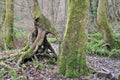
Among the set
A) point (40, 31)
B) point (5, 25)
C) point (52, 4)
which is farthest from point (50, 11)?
point (40, 31)

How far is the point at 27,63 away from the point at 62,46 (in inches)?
69.4

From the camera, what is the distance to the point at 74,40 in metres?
8.03

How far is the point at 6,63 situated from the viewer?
30.2ft

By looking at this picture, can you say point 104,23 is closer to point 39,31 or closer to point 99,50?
point 99,50

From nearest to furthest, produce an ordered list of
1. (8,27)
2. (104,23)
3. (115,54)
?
(115,54), (104,23), (8,27)

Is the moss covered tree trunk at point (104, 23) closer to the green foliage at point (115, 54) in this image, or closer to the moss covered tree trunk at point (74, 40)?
the green foliage at point (115, 54)

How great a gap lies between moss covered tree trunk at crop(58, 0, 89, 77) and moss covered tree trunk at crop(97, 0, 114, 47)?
6106 mm

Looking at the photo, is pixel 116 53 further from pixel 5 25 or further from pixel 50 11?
pixel 50 11

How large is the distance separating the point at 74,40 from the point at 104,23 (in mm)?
→ 6503

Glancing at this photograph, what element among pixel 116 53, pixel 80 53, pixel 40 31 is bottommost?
pixel 116 53

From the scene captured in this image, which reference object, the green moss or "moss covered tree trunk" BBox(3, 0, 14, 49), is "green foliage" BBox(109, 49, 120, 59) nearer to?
the green moss

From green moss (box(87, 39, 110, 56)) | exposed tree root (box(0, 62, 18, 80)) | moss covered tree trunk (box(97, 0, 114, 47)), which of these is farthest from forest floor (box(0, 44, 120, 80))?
moss covered tree trunk (box(97, 0, 114, 47))

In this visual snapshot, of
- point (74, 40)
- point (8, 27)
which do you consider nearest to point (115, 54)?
point (8, 27)

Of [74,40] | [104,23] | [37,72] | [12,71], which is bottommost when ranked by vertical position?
[37,72]
